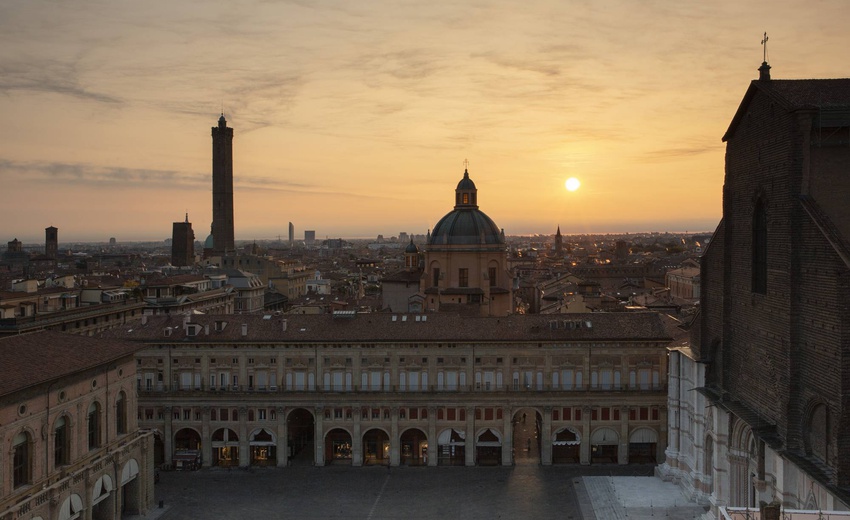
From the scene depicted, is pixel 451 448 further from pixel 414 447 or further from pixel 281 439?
pixel 281 439

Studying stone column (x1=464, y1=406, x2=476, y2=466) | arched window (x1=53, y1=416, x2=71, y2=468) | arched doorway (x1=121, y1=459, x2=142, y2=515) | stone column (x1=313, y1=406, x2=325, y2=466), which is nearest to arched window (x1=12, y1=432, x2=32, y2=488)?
arched window (x1=53, y1=416, x2=71, y2=468)

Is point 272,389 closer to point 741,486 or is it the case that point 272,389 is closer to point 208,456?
point 208,456

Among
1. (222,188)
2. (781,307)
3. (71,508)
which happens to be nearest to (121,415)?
(71,508)

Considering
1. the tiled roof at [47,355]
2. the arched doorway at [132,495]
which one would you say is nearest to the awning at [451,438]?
the arched doorway at [132,495]

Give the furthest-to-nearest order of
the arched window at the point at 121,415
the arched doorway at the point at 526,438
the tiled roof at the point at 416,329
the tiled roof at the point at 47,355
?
1. the arched doorway at the point at 526,438
2. the tiled roof at the point at 416,329
3. the arched window at the point at 121,415
4. the tiled roof at the point at 47,355

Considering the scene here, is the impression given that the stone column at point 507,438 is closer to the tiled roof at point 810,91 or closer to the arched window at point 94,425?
the arched window at point 94,425
